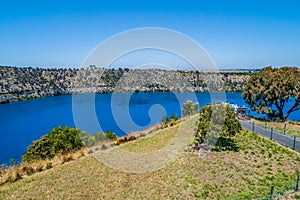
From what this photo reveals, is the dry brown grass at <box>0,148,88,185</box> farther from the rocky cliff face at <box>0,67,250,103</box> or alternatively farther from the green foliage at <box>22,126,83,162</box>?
the rocky cliff face at <box>0,67,250,103</box>

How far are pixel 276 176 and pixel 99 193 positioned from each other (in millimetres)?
7090

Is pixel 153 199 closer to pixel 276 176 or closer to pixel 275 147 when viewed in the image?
pixel 276 176

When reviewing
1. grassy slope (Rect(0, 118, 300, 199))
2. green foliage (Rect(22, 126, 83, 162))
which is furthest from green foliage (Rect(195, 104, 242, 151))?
green foliage (Rect(22, 126, 83, 162))

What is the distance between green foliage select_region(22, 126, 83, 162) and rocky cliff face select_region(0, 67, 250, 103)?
59627 millimetres

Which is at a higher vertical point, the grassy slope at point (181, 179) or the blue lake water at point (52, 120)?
the grassy slope at point (181, 179)

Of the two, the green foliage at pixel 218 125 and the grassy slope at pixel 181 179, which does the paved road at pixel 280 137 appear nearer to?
the grassy slope at pixel 181 179

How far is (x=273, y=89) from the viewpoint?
2255 centimetres

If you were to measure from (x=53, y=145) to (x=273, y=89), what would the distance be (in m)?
20.1

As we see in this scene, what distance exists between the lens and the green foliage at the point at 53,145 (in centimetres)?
1661

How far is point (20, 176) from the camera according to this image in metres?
11.0

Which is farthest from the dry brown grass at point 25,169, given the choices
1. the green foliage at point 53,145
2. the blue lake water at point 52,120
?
the blue lake water at point 52,120

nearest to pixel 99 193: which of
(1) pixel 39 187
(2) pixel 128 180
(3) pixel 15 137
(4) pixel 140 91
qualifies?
(2) pixel 128 180

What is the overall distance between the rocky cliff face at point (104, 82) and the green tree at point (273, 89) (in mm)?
55583

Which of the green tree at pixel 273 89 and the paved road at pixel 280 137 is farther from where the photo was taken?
the green tree at pixel 273 89
